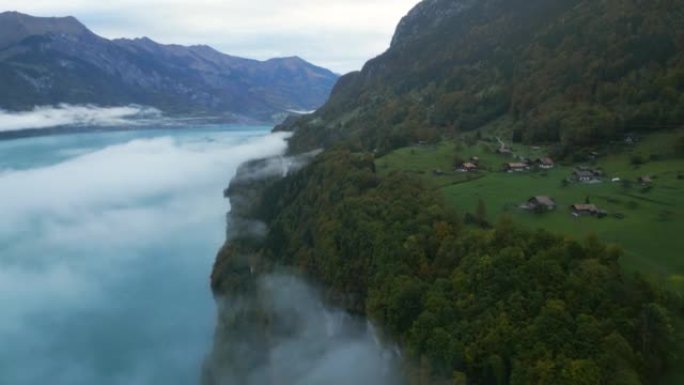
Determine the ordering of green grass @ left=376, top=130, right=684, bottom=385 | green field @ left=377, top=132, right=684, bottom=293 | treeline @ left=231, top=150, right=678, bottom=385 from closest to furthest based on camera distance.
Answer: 1. treeline @ left=231, top=150, right=678, bottom=385
2. green grass @ left=376, top=130, right=684, bottom=385
3. green field @ left=377, top=132, right=684, bottom=293

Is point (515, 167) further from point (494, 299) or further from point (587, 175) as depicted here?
point (494, 299)

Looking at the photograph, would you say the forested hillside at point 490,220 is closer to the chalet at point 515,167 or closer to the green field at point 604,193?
the green field at point 604,193

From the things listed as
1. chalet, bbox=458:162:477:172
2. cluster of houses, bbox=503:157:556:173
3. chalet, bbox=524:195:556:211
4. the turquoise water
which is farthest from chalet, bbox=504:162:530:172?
the turquoise water

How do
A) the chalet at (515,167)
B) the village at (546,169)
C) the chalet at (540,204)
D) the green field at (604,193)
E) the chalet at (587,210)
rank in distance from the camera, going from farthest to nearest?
the chalet at (515,167) < the chalet at (540,204) < the village at (546,169) < the chalet at (587,210) < the green field at (604,193)

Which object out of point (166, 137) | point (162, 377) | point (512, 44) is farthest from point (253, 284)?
point (166, 137)

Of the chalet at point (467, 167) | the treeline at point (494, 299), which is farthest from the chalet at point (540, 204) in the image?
the chalet at point (467, 167)

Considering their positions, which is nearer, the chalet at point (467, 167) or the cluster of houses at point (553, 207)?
the cluster of houses at point (553, 207)

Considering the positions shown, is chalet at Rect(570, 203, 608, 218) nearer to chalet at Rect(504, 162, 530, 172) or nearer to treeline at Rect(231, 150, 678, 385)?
treeline at Rect(231, 150, 678, 385)
